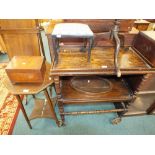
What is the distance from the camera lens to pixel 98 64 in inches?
33.0

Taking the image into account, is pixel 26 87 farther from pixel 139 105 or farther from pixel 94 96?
pixel 139 105

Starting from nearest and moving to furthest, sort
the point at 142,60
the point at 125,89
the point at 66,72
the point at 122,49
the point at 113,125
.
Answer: the point at 66,72, the point at 142,60, the point at 122,49, the point at 125,89, the point at 113,125

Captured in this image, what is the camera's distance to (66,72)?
2.55 ft

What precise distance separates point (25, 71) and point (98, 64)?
0.52 metres

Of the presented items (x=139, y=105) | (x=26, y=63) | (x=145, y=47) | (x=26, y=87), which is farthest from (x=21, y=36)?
(x=139, y=105)

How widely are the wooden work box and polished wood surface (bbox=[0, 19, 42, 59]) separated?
18.8 inches

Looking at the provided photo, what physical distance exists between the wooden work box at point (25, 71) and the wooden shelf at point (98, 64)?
0.45ft

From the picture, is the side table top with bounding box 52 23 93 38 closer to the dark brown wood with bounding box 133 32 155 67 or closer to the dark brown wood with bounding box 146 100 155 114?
the dark brown wood with bounding box 133 32 155 67

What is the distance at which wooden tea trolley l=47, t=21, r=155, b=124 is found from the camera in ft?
2.64

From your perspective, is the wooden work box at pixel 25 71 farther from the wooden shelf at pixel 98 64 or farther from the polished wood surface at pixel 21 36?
the polished wood surface at pixel 21 36
